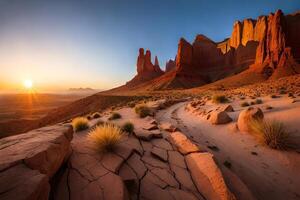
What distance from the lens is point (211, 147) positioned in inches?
218

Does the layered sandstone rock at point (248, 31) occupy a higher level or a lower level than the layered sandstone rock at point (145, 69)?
higher

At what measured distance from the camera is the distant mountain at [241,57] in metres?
48.7

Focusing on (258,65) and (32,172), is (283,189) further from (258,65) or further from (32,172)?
(258,65)

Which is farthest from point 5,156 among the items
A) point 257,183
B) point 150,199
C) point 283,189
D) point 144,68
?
point 144,68

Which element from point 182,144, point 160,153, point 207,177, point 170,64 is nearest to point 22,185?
point 160,153

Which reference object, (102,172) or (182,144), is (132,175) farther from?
(182,144)

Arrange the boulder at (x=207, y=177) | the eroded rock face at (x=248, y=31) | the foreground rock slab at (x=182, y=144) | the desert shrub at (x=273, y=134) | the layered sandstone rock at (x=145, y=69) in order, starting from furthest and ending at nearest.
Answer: the layered sandstone rock at (x=145, y=69) < the eroded rock face at (x=248, y=31) < the desert shrub at (x=273, y=134) < the foreground rock slab at (x=182, y=144) < the boulder at (x=207, y=177)

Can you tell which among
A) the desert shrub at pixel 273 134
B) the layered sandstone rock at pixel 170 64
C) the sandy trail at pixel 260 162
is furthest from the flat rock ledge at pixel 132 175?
the layered sandstone rock at pixel 170 64

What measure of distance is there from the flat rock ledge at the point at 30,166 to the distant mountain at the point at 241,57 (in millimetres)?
53681

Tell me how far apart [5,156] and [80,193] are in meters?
1.60

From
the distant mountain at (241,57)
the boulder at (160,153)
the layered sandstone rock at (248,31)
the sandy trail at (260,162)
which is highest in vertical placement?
the layered sandstone rock at (248,31)

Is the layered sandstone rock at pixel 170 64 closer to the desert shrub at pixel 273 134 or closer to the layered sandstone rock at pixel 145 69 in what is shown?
the layered sandstone rock at pixel 145 69

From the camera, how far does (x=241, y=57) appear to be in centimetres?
8131

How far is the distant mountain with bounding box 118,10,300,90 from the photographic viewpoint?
48688 mm
